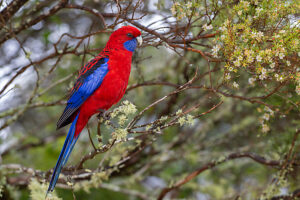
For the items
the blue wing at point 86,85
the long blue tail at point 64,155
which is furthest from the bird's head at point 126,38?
the long blue tail at point 64,155

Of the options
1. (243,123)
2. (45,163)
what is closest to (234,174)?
(243,123)

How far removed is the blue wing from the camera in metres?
2.62

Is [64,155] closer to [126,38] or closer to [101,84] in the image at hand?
[101,84]

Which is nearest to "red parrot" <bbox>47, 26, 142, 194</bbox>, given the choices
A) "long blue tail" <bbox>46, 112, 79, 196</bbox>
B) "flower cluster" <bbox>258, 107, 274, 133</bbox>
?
"long blue tail" <bbox>46, 112, 79, 196</bbox>

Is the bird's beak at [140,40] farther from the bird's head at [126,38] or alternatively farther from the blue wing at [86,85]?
the blue wing at [86,85]

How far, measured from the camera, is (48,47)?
14.0 feet

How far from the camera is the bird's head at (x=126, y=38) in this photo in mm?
2742

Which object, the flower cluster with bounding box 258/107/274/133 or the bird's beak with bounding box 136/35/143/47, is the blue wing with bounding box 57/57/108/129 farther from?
the flower cluster with bounding box 258/107/274/133

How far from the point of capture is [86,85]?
265cm

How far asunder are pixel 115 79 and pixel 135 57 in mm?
702

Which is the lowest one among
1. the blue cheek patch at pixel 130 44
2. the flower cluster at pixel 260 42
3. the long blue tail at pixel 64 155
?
the long blue tail at pixel 64 155

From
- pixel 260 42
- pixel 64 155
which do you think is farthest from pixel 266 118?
pixel 64 155

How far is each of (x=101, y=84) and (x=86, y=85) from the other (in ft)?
0.39

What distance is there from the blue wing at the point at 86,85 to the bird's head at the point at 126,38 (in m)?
0.20
